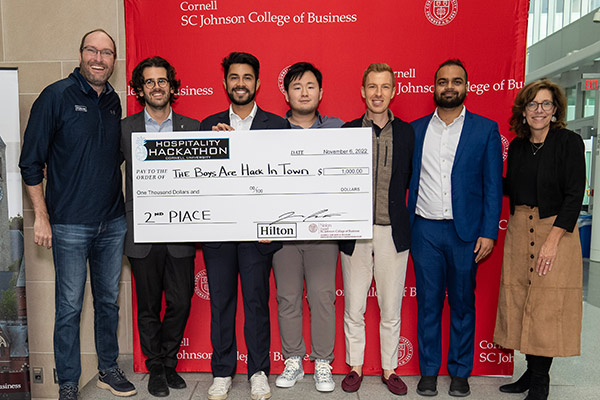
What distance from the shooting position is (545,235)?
2189 millimetres

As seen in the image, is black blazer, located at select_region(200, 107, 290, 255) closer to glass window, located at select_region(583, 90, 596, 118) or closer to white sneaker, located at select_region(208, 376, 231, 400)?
white sneaker, located at select_region(208, 376, 231, 400)

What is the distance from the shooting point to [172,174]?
7.34 ft

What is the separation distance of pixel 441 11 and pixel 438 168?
1006 mm

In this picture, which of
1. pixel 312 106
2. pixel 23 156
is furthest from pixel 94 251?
pixel 312 106

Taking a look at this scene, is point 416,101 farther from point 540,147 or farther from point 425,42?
point 540,147

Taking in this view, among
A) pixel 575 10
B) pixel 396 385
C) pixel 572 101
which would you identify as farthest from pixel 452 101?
pixel 575 10

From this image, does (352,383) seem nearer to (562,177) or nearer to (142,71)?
(562,177)

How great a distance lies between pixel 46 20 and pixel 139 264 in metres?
1.78

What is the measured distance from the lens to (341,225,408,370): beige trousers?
2.33 meters

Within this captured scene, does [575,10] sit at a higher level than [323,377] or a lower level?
higher

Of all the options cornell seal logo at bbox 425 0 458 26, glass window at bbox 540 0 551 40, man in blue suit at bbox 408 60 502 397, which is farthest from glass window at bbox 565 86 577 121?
man in blue suit at bbox 408 60 502 397

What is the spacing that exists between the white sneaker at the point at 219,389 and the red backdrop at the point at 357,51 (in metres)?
0.36

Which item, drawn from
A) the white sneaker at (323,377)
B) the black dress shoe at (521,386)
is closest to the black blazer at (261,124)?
the white sneaker at (323,377)

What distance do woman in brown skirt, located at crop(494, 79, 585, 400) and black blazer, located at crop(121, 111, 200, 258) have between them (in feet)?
5.93
